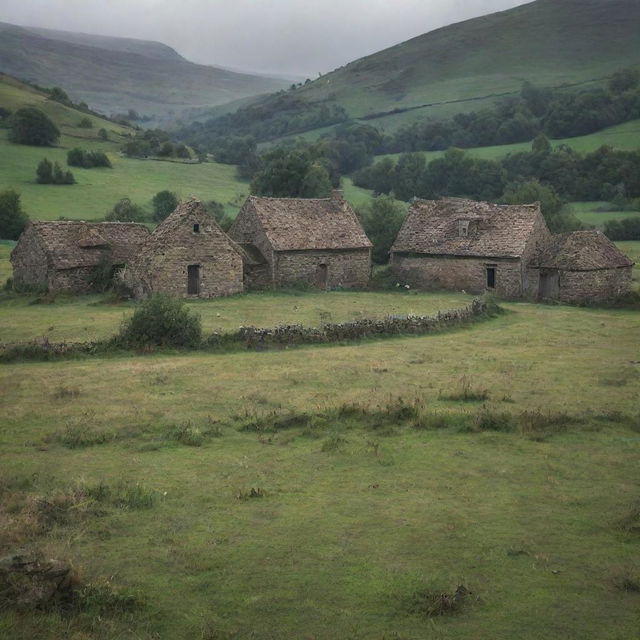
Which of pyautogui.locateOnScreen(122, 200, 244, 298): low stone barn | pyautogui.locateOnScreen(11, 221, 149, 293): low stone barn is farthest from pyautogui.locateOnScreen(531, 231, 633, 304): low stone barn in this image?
pyautogui.locateOnScreen(11, 221, 149, 293): low stone barn

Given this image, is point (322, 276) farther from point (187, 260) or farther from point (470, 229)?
point (187, 260)

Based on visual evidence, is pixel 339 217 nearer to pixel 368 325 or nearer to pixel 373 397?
pixel 368 325

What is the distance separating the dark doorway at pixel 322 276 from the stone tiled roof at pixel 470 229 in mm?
4869

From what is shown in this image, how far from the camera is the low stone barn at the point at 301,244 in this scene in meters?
48.2

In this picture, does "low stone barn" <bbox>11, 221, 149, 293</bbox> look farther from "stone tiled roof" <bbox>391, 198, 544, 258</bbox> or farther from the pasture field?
the pasture field

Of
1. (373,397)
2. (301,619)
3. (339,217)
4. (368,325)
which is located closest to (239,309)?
(368,325)

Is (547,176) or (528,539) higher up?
(547,176)

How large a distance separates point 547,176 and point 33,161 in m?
60.7

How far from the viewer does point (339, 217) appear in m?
52.5

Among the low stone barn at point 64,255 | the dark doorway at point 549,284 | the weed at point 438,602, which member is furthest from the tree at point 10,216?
the weed at point 438,602

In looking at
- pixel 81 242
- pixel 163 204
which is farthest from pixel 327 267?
pixel 163 204

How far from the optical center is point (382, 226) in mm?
60500

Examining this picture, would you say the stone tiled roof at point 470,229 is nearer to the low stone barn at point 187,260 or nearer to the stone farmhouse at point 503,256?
the stone farmhouse at point 503,256

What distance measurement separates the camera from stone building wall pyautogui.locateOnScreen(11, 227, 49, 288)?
1714 inches
